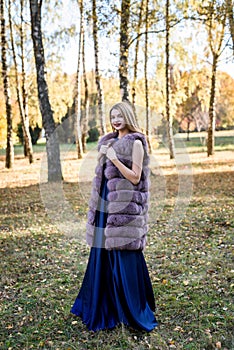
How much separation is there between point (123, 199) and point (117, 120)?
2.13 feet

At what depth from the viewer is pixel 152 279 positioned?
4.91 meters

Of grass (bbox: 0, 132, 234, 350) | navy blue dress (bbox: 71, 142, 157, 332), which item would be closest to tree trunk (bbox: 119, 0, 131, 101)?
grass (bbox: 0, 132, 234, 350)

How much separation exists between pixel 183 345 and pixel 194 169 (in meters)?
13.0

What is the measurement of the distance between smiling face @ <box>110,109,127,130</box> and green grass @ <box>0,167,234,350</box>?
176 centimetres

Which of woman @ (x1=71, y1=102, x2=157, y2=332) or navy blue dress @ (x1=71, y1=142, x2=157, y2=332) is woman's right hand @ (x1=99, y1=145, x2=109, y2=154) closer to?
woman @ (x1=71, y1=102, x2=157, y2=332)

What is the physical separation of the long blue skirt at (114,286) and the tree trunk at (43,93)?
8569 mm

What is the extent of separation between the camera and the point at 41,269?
542 cm

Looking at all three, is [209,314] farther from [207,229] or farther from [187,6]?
[187,6]

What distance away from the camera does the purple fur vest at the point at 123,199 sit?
3.40 meters

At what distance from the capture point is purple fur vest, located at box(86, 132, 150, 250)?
11.1 ft

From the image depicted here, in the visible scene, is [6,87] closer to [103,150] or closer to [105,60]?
[105,60]

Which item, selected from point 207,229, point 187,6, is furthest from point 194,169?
point 207,229

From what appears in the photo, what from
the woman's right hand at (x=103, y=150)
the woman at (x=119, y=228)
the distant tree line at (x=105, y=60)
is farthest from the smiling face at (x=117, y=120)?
the distant tree line at (x=105, y=60)

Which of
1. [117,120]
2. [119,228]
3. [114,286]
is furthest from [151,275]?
[117,120]
